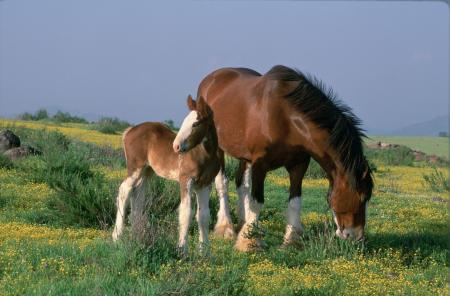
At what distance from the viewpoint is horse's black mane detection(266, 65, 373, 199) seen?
29.6 feet

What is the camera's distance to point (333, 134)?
9.10 m

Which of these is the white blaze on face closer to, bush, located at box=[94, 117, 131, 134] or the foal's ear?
the foal's ear

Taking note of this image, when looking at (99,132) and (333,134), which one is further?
(99,132)

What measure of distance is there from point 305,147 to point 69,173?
5.33 meters

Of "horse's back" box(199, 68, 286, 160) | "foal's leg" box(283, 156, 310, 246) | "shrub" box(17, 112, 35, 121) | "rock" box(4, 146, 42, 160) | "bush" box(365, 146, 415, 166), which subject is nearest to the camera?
"horse's back" box(199, 68, 286, 160)

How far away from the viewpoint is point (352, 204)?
905 cm

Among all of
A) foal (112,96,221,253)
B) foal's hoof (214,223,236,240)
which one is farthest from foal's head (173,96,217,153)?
foal's hoof (214,223,236,240)

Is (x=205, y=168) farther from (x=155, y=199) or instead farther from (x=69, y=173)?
(x=69, y=173)

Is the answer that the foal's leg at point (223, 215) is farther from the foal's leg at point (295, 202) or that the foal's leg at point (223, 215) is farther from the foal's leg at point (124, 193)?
the foal's leg at point (124, 193)

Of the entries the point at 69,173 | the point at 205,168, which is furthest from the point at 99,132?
the point at 205,168

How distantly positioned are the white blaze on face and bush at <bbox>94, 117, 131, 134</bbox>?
2658cm

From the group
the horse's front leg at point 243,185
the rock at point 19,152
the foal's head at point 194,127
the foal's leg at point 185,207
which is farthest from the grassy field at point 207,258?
the rock at point 19,152

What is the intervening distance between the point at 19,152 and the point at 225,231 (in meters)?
9.31

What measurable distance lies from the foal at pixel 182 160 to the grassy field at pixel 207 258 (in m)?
0.37
